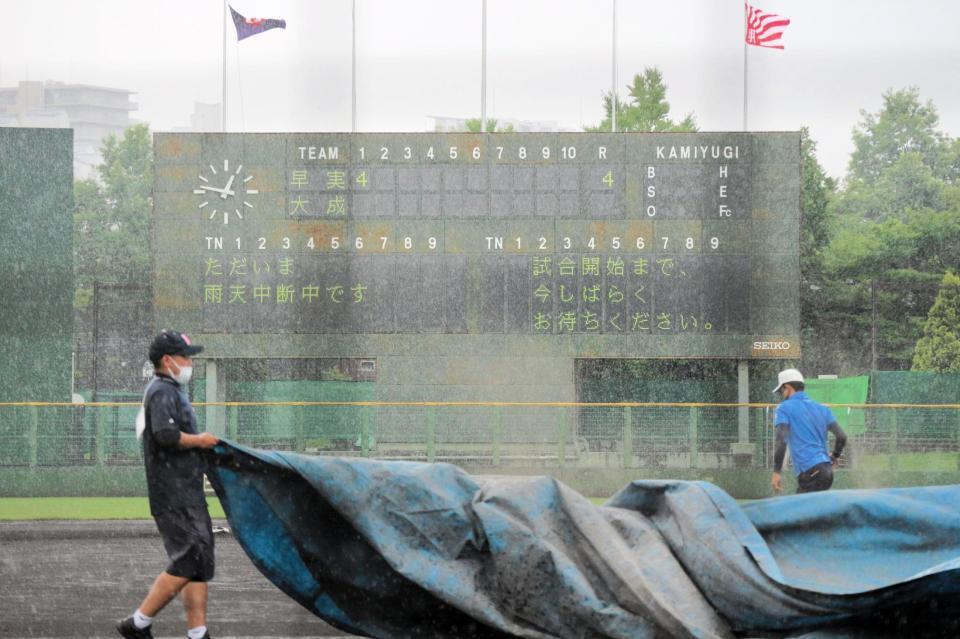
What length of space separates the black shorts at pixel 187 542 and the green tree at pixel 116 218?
51.2 meters

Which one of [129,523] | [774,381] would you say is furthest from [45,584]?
[774,381]

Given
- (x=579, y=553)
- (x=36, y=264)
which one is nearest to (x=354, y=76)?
(x=36, y=264)

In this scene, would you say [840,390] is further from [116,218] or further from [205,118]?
[205,118]

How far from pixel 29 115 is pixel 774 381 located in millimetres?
87391

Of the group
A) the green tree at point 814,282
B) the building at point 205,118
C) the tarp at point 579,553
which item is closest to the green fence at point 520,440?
the tarp at point 579,553

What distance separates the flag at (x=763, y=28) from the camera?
20939 mm

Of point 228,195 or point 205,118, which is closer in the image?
point 228,195

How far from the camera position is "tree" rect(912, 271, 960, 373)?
1265 inches

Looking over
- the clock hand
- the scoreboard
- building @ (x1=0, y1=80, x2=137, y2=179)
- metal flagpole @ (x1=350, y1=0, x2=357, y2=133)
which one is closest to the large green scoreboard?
the scoreboard

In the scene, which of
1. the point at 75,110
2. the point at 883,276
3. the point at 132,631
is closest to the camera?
the point at 132,631

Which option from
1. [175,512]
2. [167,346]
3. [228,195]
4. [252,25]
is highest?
[252,25]

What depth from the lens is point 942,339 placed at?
32406 millimetres

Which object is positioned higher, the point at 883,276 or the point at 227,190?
the point at 227,190

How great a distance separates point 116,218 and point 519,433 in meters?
46.1
